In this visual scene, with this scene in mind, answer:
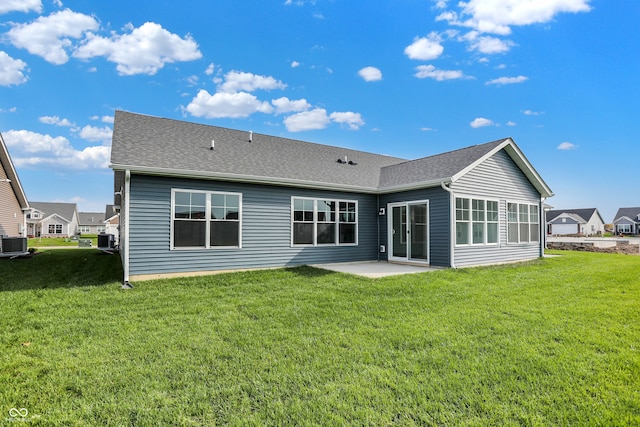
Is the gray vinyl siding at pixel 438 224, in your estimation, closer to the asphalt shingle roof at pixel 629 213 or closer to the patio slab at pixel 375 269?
the patio slab at pixel 375 269

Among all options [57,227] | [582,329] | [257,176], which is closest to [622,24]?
→ [582,329]

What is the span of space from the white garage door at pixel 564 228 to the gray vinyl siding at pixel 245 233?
190 feet

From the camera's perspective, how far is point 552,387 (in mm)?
2861

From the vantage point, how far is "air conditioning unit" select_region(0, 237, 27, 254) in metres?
13.2

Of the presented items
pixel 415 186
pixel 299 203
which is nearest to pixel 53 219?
pixel 299 203

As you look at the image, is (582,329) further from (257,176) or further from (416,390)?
(257,176)

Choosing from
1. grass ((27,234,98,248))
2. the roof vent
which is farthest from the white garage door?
grass ((27,234,98,248))

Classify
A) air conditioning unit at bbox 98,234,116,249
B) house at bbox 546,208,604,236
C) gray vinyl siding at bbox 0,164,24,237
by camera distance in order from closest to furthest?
1. gray vinyl siding at bbox 0,164,24,237
2. air conditioning unit at bbox 98,234,116,249
3. house at bbox 546,208,604,236

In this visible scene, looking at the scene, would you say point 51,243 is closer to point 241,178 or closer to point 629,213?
point 241,178

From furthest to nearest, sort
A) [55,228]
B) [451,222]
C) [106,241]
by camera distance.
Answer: [55,228], [106,241], [451,222]

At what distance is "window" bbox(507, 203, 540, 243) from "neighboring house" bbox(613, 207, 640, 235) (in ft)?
213

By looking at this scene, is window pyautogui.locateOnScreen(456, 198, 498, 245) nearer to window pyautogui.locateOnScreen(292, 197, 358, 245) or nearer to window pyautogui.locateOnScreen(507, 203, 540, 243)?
window pyautogui.locateOnScreen(507, 203, 540, 243)

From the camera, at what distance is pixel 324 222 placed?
10.8 metres

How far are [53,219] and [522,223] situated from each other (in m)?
61.6
